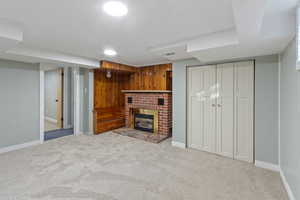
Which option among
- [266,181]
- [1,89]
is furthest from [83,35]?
[266,181]

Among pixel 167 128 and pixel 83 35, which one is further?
pixel 167 128

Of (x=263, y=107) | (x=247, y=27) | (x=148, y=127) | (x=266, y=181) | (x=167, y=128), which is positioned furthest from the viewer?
(x=148, y=127)

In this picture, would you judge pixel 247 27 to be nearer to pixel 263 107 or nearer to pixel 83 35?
pixel 263 107

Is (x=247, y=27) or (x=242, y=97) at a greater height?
(x=247, y=27)

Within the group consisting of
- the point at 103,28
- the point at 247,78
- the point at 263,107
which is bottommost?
the point at 263,107

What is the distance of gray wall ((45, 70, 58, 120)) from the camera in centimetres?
626

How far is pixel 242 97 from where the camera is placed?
2842mm

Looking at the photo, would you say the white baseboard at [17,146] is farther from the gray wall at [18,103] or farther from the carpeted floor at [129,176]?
the carpeted floor at [129,176]

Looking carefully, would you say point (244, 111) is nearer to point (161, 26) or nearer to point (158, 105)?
point (161, 26)

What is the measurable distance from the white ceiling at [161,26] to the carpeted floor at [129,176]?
6.29 feet

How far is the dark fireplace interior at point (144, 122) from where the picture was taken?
488 cm

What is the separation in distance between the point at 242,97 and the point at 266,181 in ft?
4.55

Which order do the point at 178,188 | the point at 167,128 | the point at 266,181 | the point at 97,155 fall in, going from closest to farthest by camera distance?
the point at 178,188, the point at 266,181, the point at 97,155, the point at 167,128

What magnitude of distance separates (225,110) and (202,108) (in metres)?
0.46
